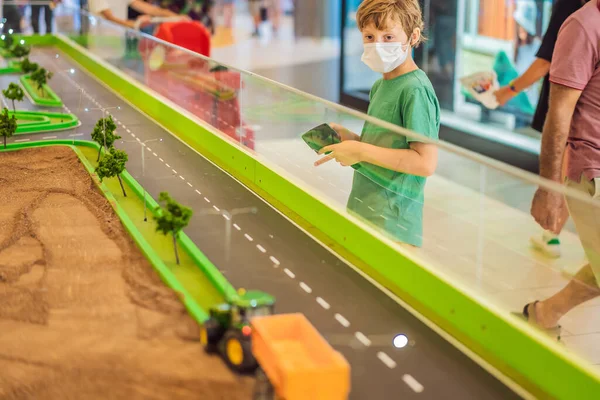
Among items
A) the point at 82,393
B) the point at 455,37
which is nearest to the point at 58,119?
the point at 82,393

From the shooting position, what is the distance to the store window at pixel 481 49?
23.0 feet

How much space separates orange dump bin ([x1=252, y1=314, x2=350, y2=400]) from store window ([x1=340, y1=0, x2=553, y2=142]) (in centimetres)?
561

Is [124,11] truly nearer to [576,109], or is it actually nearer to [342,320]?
[576,109]

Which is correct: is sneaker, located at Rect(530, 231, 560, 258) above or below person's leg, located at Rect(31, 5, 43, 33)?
below

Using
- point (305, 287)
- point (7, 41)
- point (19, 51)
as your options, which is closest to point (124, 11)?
point (7, 41)

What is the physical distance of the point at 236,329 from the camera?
1744 mm

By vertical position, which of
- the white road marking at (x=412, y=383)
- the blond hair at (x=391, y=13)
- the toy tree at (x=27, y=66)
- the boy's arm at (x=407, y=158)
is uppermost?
the blond hair at (x=391, y=13)

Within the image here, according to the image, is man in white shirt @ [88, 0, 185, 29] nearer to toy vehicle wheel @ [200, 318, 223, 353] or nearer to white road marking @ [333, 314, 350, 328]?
white road marking @ [333, 314, 350, 328]

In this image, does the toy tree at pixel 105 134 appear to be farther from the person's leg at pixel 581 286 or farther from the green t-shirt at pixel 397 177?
the person's leg at pixel 581 286

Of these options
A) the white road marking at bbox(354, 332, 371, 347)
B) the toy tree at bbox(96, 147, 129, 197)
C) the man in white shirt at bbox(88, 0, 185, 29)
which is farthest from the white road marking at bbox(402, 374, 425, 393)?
the man in white shirt at bbox(88, 0, 185, 29)

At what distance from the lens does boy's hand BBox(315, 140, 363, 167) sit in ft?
8.54

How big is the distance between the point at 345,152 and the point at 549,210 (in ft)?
2.41

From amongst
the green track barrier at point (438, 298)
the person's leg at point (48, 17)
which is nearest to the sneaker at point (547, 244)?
the green track barrier at point (438, 298)

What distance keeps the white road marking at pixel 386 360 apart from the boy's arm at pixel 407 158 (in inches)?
22.9
